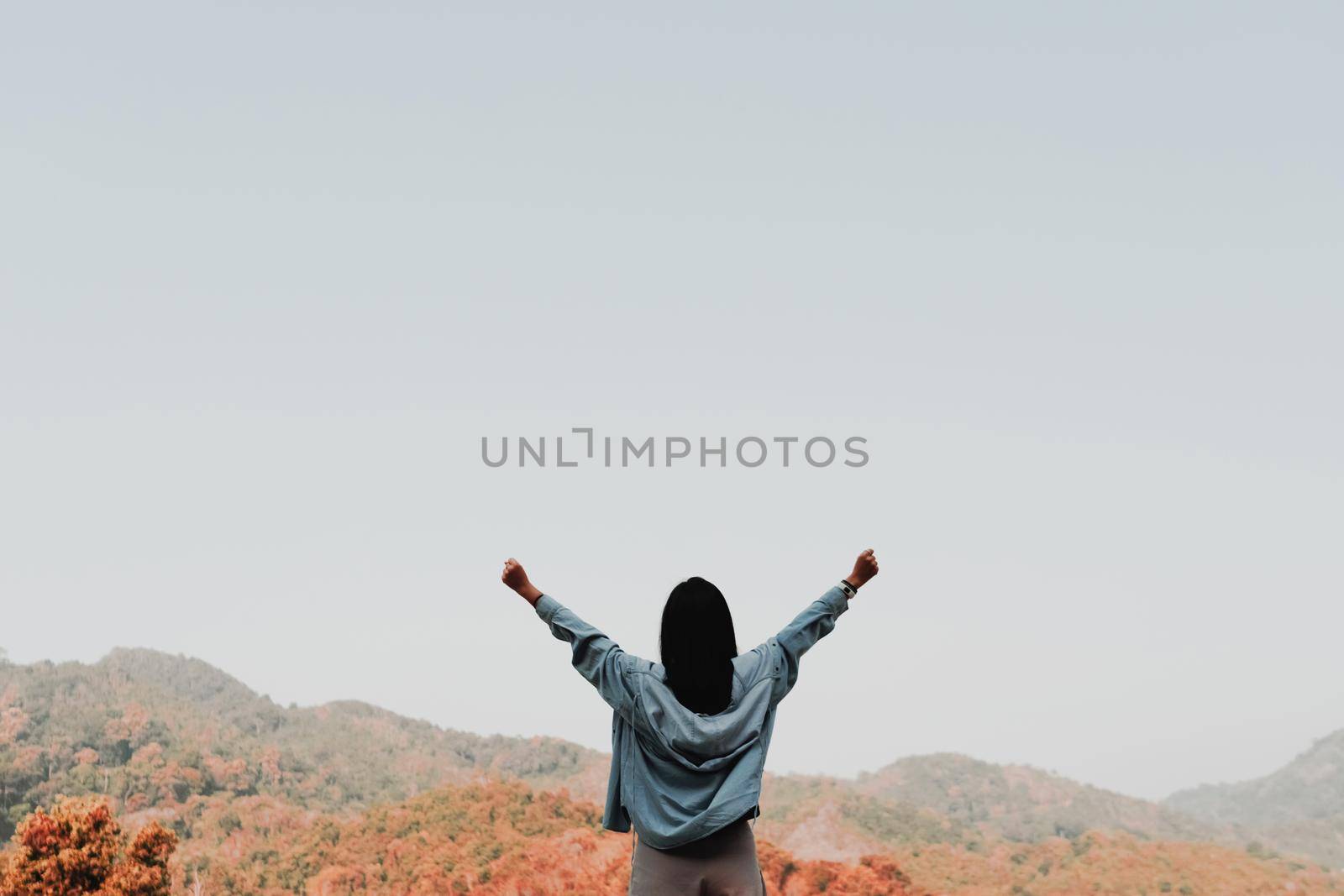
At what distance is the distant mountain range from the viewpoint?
17.5 m

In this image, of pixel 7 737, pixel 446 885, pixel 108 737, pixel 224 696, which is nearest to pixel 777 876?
pixel 446 885

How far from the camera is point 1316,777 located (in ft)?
126

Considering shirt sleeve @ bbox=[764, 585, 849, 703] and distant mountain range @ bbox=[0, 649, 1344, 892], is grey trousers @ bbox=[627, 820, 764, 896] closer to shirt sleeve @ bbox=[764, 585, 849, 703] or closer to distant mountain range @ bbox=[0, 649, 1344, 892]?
shirt sleeve @ bbox=[764, 585, 849, 703]

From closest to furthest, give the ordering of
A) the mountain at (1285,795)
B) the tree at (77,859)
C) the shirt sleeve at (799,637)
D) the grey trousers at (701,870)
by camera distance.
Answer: the grey trousers at (701,870), the shirt sleeve at (799,637), the tree at (77,859), the mountain at (1285,795)

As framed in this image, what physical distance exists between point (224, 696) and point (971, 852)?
18.6 m

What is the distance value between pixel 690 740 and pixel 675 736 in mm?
48

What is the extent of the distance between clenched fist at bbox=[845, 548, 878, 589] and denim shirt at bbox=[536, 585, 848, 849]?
1.06 feet

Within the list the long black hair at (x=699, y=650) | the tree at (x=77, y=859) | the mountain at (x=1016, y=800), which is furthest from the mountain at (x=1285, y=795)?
the long black hair at (x=699, y=650)

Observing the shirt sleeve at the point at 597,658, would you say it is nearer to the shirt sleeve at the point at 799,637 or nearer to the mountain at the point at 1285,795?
the shirt sleeve at the point at 799,637

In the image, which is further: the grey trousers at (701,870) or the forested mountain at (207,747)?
the forested mountain at (207,747)

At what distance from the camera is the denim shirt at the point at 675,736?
10.4ft

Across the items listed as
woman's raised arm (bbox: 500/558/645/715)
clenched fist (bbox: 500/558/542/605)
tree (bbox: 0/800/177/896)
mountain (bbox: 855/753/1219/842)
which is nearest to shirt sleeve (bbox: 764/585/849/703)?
woman's raised arm (bbox: 500/558/645/715)

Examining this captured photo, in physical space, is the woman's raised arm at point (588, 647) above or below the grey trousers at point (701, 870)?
above

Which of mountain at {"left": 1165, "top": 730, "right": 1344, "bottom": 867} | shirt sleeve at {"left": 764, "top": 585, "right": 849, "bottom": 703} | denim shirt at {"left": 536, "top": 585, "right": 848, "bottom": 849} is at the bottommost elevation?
mountain at {"left": 1165, "top": 730, "right": 1344, "bottom": 867}
